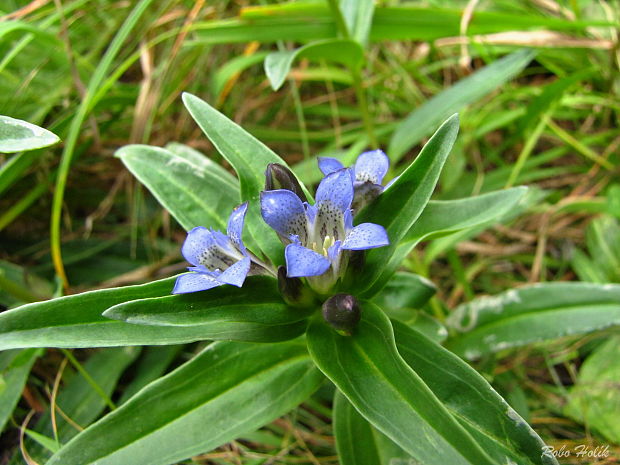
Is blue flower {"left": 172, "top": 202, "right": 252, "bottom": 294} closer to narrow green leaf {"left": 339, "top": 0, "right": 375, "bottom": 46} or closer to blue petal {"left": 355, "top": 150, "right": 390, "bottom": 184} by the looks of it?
blue petal {"left": 355, "top": 150, "right": 390, "bottom": 184}

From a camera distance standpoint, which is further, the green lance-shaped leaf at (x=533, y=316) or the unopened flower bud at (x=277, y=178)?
the green lance-shaped leaf at (x=533, y=316)

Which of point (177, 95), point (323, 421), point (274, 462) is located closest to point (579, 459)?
point (323, 421)

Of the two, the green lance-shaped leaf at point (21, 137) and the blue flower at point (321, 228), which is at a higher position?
the green lance-shaped leaf at point (21, 137)

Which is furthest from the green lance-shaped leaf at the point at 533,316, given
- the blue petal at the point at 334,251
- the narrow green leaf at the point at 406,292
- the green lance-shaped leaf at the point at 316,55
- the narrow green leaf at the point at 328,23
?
the narrow green leaf at the point at 328,23

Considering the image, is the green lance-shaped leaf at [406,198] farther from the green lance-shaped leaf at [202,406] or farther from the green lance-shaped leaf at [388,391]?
the green lance-shaped leaf at [202,406]

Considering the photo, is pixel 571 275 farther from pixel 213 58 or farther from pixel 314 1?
pixel 213 58

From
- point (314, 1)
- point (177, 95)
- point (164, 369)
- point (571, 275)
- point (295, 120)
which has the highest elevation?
point (314, 1)
